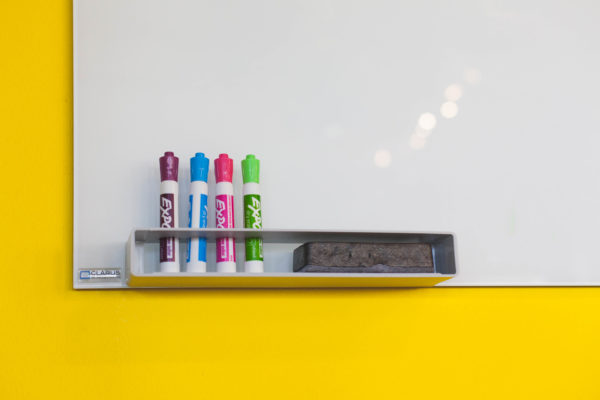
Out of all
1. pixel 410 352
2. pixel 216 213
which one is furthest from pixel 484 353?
pixel 216 213

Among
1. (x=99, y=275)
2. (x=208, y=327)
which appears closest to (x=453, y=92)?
(x=208, y=327)

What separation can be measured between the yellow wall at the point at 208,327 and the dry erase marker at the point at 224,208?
111mm

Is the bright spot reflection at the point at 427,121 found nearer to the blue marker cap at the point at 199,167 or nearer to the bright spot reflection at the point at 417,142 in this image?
the bright spot reflection at the point at 417,142

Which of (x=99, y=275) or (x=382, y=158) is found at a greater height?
(x=382, y=158)

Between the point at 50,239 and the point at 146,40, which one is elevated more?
the point at 146,40

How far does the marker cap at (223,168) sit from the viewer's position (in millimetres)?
1333

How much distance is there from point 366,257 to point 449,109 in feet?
1.59

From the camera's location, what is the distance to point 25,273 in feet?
4.27

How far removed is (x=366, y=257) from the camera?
127cm

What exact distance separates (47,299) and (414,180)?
83 cm

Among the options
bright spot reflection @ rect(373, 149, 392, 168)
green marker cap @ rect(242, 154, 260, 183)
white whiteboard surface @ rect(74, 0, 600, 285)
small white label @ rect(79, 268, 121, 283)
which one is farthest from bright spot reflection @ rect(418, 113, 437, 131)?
small white label @ rect(79, 268, 121, 283)

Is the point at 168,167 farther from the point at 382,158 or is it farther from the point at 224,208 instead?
the point at 382,158

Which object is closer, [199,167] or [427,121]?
[199,167]

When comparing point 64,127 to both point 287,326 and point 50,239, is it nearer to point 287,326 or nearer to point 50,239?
point 50,239
